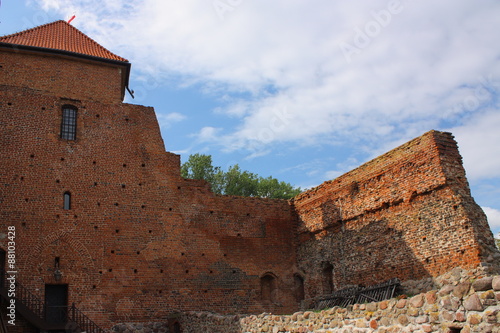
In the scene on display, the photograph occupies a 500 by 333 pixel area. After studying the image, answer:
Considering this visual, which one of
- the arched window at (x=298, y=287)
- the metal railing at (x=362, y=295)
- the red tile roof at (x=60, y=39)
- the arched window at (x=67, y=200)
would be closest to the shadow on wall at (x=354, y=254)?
the metal railing at (x=362, y=295)

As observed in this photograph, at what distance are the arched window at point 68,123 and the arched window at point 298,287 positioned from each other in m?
9.96

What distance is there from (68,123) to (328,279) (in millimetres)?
11056

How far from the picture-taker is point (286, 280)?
779 inches

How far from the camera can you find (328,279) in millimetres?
18562

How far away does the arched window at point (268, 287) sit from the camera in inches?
768

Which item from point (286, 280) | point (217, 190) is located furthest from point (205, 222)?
point (217, 190)

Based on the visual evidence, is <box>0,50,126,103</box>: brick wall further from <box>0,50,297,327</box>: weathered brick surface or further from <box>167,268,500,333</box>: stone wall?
<box>167,268,500,333</box>: stone wall

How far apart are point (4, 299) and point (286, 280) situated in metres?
9.97

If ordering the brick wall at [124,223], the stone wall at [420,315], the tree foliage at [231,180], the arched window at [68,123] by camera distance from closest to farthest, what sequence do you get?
the stone wall at [420,315] < the brick wall at [124,223] < the arched window at [68,123] < the tree foliage at [231,180]

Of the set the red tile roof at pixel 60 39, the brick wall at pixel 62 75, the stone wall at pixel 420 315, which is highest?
the red tile roof at pixel 60 39

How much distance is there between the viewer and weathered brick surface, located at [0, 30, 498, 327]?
599 inches

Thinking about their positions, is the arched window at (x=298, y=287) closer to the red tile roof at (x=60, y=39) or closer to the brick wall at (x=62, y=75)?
the brick wall at (x=62, y=75)

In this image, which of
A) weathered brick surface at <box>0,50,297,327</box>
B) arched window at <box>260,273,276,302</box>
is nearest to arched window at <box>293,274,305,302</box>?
weathered brick surface at <box>0,50,297,327</box>

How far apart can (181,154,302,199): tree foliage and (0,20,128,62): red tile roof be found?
14962 millimetres
